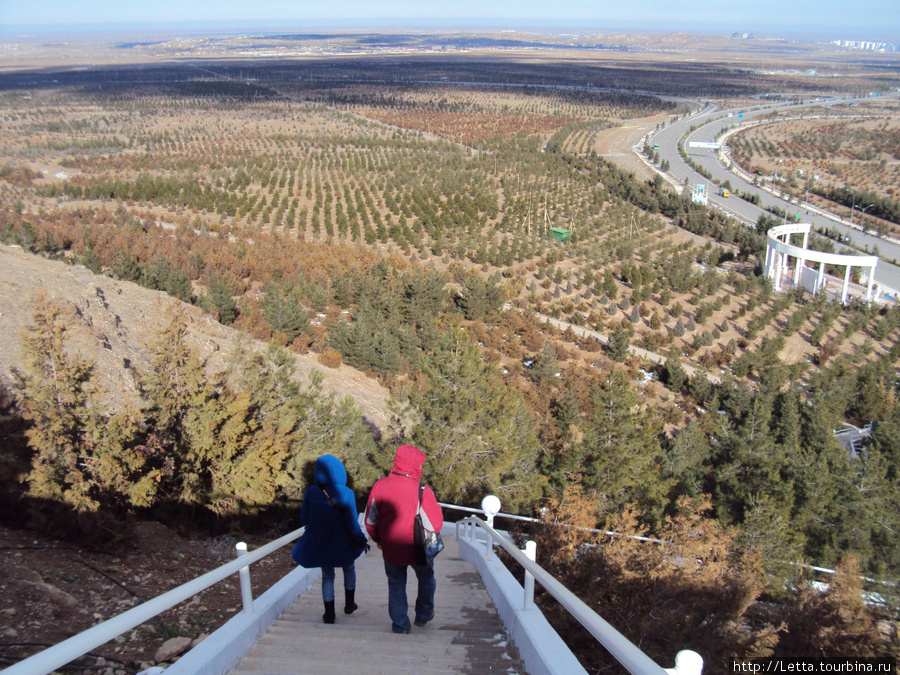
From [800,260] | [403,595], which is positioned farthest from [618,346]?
[403,595]

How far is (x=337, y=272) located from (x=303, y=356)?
6.21 m

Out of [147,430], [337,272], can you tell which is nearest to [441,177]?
[337,272]

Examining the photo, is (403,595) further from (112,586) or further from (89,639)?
(112,586)

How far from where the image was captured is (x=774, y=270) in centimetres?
2778

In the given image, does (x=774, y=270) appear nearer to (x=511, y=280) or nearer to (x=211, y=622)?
(x=511, y=280)

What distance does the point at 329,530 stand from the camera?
3.47 meters

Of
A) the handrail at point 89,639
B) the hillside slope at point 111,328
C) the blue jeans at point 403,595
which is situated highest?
the handrail at point 89,639

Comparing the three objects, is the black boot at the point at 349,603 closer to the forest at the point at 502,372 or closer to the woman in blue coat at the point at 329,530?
the woman in blue coat at the point at 329,530

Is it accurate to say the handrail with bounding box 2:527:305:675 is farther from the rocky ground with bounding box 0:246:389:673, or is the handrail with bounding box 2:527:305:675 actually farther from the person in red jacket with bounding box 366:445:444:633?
the rocky ground with bounding box 0:246:389:673

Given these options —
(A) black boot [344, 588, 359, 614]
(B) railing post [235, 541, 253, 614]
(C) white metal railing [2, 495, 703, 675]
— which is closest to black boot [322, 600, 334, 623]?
(A) black boot [344, 588, 359, 614]

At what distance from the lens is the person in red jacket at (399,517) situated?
10.6ft

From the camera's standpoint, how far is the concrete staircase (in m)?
2.90

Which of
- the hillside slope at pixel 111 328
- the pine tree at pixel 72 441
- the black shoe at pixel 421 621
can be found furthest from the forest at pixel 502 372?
the black shoe at pixel 421 621

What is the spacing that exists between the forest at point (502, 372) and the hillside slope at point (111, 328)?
2.98ft
